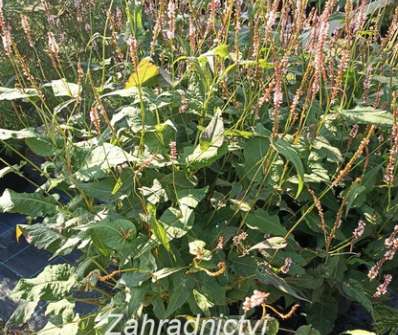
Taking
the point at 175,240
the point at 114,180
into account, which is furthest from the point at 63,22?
the point at 175,240

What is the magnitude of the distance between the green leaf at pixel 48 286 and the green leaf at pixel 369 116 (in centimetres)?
93

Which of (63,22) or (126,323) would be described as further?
(63,22)

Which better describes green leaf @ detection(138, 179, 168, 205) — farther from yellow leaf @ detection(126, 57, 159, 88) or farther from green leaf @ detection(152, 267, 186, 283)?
yellow leaf @ detection(126, 57, 159, 88)

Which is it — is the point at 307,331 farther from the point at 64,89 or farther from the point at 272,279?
the point at 64,89

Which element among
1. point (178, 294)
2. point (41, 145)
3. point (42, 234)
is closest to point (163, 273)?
point (178, 294)

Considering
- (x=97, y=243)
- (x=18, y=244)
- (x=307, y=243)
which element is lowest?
(x=18, y=244)

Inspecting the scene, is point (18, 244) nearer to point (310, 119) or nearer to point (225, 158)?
point (225, 158)

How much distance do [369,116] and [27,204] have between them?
104 cm

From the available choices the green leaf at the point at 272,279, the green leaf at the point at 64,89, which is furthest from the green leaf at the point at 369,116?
the green leaf at the point at 64,89

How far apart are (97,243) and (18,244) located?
1076 millimetres

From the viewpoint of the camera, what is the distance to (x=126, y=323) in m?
1.57

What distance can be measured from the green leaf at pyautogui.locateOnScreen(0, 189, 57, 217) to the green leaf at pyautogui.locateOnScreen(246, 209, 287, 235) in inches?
24.5

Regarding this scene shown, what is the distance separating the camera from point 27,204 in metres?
1.72

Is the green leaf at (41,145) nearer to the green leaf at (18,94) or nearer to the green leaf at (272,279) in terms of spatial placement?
the green leaf at (18,94)
